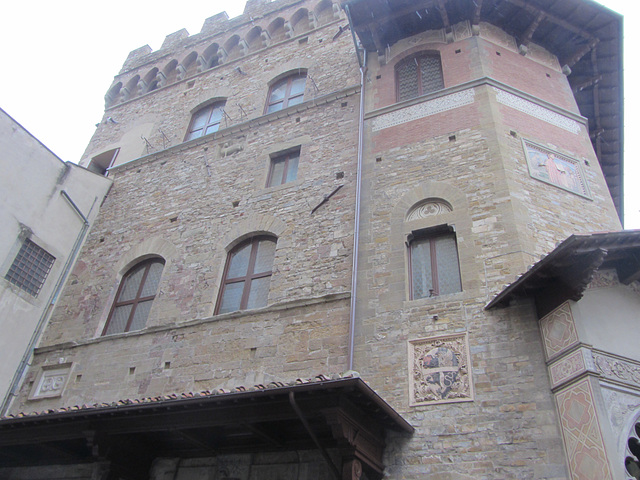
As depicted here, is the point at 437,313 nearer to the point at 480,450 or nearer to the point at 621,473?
the point at 480,450

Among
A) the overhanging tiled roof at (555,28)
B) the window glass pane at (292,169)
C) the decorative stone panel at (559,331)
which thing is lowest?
the decorative stone panel at (559,331)

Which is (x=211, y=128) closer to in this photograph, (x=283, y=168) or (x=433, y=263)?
(x=283, y=168)

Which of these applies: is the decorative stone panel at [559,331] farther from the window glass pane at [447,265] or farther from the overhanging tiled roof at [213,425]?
the overhanging tiled roof at [213,425]

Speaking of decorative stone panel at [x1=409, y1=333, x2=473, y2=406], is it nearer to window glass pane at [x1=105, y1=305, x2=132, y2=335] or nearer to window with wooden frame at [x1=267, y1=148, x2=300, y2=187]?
window with wooden frame at [x1=267, y1=148, x2=300, y2=187]

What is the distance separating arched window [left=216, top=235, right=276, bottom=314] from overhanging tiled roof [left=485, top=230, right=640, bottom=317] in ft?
13.9

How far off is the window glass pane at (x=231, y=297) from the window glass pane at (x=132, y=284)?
2.35 m

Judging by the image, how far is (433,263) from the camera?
8.52 metres

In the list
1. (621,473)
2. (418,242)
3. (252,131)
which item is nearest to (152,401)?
(418,242)

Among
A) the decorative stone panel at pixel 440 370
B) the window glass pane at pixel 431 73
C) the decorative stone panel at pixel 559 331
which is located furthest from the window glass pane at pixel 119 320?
the decorative stone panel at pixel 559 331

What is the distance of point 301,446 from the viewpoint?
7023 millimetres

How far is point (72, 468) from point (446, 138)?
27.6ft

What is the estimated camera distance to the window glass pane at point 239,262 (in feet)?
34.1

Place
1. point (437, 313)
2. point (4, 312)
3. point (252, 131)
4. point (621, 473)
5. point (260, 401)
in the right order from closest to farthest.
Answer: point (621, 473)
point (260, 401)
point (437, 313)
point (4, 312)
point (252, 131)

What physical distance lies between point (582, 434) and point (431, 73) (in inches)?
327
